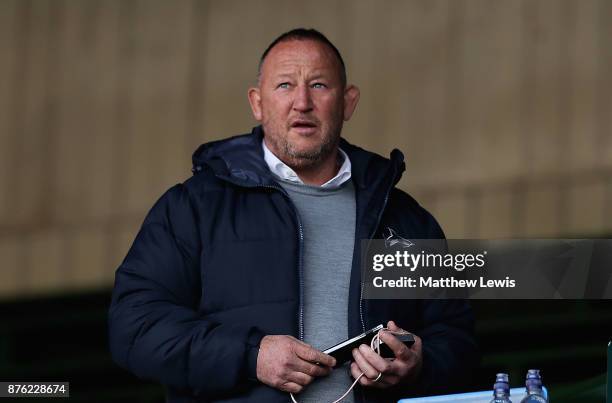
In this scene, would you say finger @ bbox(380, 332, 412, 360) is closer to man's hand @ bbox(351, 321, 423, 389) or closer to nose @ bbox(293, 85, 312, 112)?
man's hand @ bbox(351, 321, 423, 389)

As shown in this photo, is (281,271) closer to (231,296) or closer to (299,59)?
(231,296)

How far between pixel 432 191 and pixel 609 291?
1.39m

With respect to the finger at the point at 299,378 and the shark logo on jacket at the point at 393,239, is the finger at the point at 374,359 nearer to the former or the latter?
the finger at the point at 299,378

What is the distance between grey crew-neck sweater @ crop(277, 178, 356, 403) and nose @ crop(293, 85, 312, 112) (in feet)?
0.48

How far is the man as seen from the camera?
2.27 m

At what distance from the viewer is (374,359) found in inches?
88.1

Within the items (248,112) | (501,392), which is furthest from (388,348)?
(248,112)

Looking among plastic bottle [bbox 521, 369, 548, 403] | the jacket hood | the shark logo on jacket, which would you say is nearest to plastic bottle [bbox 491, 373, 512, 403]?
plastic bottle [bbox 521, 369, 548, 403]

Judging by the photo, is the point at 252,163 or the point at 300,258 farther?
the point at 252,163

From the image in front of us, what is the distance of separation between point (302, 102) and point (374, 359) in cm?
54

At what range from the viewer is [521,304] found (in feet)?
16.9

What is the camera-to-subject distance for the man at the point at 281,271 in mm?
2270

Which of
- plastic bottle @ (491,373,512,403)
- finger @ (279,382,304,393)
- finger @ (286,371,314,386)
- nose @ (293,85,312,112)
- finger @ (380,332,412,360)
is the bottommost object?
plastic bottle @ (491,373,512,403)

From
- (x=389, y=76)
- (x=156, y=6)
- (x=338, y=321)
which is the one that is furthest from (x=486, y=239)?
(x=338, y=321)
